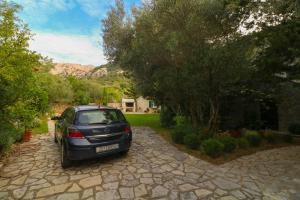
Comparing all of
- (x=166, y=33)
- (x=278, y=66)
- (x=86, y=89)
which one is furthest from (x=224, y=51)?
(x=86, y=89)

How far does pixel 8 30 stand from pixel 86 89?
1893 inches

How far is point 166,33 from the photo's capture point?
9.15 m

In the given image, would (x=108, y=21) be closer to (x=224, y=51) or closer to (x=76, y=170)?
(x=224, y=51)

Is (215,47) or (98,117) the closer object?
(98,117)

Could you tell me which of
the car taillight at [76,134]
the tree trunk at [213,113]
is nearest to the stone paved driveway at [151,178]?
the car taillight at [76,134]

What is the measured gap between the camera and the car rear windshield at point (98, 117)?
6.31m

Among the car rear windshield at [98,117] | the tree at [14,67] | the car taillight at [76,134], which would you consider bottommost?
the car taillight at [76,134]

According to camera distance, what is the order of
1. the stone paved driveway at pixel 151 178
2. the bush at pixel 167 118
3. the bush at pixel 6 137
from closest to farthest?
the stone paved driveway at pixel 151 178 → the bush at pixel 6 137 → the bush at pixel 167 118

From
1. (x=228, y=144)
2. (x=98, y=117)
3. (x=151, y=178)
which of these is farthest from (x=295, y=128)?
(x=98, y=117)

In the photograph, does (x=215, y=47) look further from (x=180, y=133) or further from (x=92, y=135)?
(x=92, y=135)

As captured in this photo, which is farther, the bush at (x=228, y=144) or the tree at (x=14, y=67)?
the bush at (x=228, y=144)

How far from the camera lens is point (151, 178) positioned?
5645mm

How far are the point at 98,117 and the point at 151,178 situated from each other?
248 cm

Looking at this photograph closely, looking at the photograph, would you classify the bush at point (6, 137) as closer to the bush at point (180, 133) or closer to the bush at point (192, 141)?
the bush at point (180, 133)
